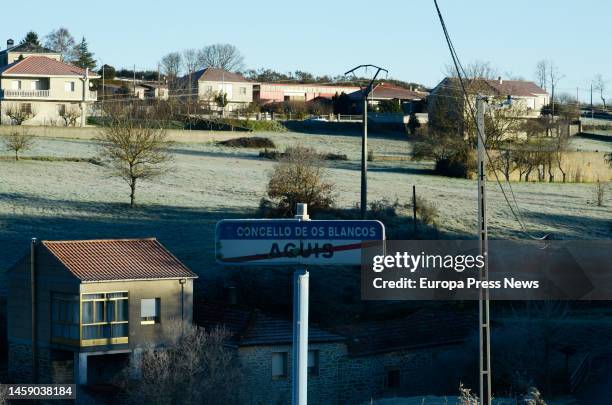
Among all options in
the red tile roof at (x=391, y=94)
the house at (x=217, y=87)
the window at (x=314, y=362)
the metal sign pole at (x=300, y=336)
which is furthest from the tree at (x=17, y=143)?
the metal sign pole at (x=300, y=336)

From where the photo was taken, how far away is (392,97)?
3858 inches

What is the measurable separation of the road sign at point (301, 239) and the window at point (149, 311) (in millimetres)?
21854

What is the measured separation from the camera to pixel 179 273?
99.2 feet

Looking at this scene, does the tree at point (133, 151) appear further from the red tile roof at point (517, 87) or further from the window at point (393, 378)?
the red tile roof at point (517, 87)

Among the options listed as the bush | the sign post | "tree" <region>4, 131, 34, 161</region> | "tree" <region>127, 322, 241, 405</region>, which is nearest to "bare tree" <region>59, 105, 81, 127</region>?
the bush

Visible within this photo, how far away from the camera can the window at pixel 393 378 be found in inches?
1153

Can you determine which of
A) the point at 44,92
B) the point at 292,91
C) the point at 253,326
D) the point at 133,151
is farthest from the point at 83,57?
the point at 253,326

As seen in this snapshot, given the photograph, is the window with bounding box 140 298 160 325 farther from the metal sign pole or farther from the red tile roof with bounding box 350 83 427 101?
the red tile roof with bounding box 350 83 427 101

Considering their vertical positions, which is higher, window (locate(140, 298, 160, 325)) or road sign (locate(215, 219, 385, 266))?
road sign (locate(215, 219, 385, 266))

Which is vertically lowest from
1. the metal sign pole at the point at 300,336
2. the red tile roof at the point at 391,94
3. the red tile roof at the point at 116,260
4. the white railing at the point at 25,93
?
the red tile roof at the point at 116,260

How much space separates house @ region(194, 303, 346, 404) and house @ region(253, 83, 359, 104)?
75957 mm

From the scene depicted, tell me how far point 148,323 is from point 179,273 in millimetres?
1803

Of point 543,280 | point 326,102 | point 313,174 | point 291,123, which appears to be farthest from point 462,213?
point 326,102

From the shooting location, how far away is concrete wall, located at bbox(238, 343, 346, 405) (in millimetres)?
27031
